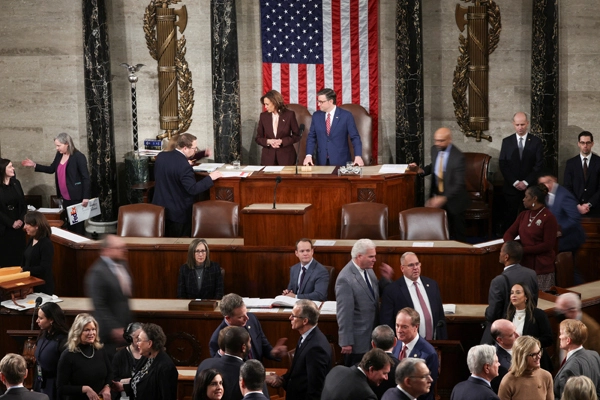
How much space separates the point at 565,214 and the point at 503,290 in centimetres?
249

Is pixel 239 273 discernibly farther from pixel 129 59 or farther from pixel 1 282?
pixel 129 59

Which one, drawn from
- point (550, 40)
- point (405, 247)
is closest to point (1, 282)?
point (405, 247)

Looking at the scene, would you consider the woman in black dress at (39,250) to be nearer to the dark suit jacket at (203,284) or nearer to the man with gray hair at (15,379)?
the dark suit jacket at (203,284)

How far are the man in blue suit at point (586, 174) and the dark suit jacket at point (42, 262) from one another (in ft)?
21.5

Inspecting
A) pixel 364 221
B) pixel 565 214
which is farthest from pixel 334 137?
pixel 565 214

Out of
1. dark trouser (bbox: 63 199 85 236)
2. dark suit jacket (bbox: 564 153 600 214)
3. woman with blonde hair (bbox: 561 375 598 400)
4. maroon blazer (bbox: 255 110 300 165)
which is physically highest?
maroon blazer (bbox: 255 110 300 165)

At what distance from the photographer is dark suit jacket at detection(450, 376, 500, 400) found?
257 inches

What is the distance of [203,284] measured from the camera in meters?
9.54

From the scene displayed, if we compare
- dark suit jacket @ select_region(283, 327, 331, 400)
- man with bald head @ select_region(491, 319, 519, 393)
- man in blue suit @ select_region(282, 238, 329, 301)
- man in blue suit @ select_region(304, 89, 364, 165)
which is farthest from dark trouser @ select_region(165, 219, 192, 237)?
man with bald head @ select_region(491, 319, 519, 393)

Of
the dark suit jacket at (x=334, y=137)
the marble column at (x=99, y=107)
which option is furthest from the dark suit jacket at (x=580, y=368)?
the marble column at (x=99, y=107)

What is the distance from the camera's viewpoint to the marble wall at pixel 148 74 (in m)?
14.3

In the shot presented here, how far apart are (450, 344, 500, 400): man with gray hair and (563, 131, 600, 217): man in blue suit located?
6240 millimetres

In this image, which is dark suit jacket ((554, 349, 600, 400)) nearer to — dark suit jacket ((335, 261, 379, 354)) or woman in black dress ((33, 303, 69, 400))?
dark suit jacket ((335, 261, 379, 354))

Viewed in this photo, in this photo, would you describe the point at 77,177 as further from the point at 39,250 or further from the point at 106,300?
the point at 106,300
